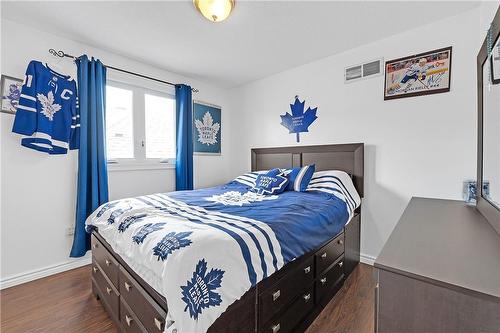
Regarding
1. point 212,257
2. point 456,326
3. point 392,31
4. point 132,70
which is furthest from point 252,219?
point 132,70

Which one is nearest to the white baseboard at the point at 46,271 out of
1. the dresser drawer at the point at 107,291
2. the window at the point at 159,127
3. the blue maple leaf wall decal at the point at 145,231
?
the dresser drawer at the point at 107,291

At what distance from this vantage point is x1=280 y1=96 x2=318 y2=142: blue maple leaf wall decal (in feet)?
9.48

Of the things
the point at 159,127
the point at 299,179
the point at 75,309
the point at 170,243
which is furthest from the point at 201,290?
the point at 159,127

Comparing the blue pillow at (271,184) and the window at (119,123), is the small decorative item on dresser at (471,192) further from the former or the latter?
the window at (119,123)

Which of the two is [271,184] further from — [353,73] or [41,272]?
[41,272]

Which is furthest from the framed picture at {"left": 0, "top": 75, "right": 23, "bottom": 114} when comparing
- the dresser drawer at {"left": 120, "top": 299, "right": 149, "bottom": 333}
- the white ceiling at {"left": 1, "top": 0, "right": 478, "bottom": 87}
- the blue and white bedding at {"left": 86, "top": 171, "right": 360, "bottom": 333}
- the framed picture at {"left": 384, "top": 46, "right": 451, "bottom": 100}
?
the framed picture at {"left": 384, "top": 46, "right": 451, "bottom": 100}

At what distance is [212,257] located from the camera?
973mm

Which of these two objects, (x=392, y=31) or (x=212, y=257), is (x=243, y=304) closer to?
(x=212, y=257)

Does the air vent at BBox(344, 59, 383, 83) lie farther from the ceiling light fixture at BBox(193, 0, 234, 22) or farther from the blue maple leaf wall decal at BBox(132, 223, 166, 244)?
the blue maple leaf wall decal at BBox(132, 223, 166, 244)

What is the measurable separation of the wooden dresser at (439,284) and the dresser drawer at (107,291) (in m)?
1.51

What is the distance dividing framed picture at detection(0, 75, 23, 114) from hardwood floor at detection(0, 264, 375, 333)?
5.32 feet

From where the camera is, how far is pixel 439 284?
23.1 inches

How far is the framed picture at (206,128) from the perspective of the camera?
135 inches

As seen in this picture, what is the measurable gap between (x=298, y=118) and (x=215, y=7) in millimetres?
1704
